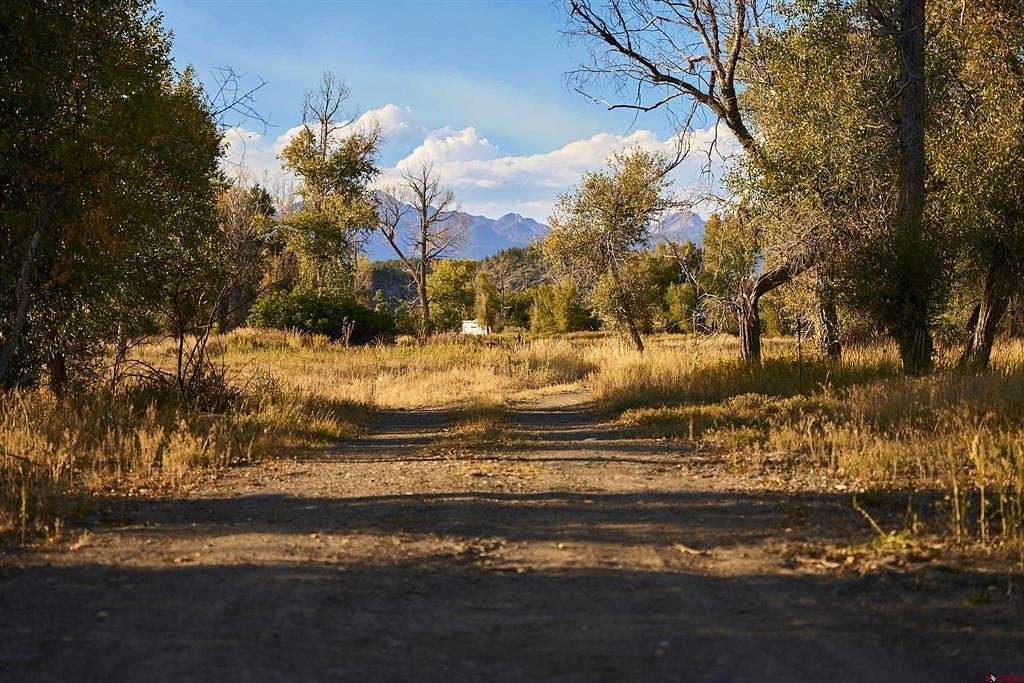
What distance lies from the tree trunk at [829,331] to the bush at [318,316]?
2623 centimetres

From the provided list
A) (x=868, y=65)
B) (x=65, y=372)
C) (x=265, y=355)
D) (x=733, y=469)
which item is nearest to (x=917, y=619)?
(x=733, y=469)

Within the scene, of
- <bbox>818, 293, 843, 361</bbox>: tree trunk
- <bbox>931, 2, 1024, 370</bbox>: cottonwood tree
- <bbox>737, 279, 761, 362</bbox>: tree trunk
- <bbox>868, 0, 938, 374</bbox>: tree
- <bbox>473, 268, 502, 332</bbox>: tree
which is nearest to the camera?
<bbox>931, 2, 1024, 370</bbox>: cottonwood tree

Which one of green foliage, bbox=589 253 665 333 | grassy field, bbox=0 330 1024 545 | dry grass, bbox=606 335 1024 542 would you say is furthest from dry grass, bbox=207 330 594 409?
dry grass, bbox=606 335 1024 542

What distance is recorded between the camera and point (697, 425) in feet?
41.8

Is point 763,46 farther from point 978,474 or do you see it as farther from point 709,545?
point 709,545

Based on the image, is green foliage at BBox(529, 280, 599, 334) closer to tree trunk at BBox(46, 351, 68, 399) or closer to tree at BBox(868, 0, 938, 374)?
tree at BBox(868, 0, 938, 374)

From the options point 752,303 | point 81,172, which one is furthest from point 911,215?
point 81,172

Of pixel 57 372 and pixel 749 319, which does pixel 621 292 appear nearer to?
pixel 749 319

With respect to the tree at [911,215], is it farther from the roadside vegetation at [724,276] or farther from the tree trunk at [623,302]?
the tree trunk at [623,302]

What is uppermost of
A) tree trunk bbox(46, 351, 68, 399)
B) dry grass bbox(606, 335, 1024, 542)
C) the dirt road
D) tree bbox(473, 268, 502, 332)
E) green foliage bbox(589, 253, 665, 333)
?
tree bbox(473, 268, 502, 332)

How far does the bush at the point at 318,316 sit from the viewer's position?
43.0 metres

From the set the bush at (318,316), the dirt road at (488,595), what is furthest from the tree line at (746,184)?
the bush at (318,316)

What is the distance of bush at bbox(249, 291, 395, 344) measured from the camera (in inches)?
1693

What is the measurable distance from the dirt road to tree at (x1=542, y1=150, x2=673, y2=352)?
22.6m
